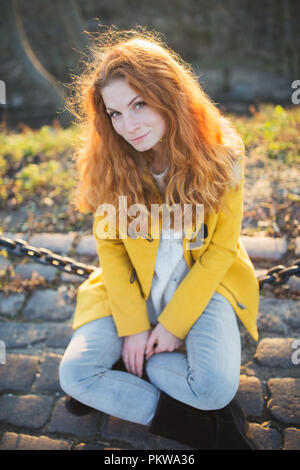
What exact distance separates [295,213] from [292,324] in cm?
106

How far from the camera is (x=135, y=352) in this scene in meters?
1.85

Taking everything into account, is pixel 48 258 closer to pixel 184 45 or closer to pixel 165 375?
pixel 165 375

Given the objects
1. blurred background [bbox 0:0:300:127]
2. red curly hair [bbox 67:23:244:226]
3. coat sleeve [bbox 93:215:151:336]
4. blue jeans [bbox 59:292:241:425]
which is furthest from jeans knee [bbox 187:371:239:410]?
blurred background [bbox 0:0:300:127]

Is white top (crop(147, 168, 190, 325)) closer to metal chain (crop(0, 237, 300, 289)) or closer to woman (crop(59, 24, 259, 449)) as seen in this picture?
woman (crop(59, 24, 259, 449))

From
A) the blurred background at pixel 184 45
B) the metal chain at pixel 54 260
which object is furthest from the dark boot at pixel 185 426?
the blurred background at pixel 184 45

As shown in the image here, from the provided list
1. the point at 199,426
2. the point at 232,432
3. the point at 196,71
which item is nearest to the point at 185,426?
the point at 199,426

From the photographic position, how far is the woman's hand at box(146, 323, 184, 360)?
72.1 inches

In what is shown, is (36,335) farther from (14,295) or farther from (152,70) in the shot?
(152,70)

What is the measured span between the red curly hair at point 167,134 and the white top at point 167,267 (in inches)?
5.9

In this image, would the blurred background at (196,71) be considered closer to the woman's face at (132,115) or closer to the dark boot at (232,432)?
the woman's face at (132,115)

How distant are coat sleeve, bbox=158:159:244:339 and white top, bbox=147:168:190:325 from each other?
0.11m

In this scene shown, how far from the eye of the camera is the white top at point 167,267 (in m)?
1.91
